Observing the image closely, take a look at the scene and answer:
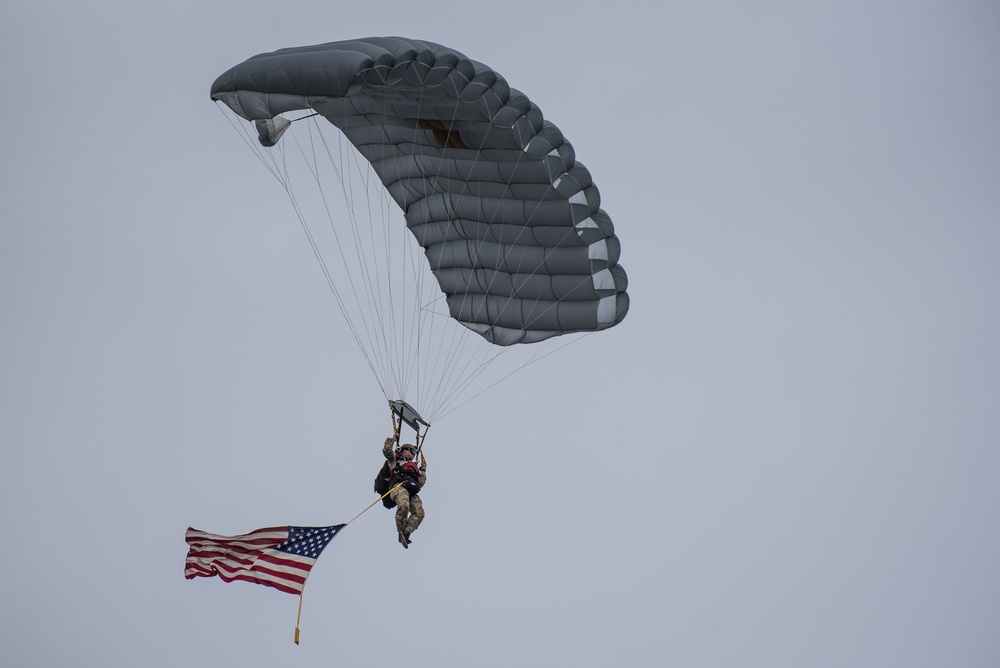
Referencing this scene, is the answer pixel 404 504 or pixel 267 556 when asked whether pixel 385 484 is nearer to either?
pixel 404 504

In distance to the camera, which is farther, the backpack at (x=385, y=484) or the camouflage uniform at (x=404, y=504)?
the backpack at (x=385, y=484)

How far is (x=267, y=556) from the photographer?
19.2 m

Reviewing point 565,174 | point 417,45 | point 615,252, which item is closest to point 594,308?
point 615,252

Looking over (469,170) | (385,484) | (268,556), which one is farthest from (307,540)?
(469,170)

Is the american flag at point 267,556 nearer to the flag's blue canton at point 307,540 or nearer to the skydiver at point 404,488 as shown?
the flag's blue canton at point 307,540

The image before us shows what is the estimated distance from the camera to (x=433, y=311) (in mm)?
23031

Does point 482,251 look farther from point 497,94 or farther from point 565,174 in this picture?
point 497,94

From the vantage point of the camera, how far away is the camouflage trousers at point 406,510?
754 inches

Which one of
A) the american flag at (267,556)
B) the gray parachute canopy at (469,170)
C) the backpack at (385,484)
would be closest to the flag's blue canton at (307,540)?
the american flag at (267,556)


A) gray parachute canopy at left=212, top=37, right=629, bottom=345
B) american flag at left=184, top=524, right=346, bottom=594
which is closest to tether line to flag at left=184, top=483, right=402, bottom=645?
american flag at left=184, top=524, right=346, bottom=594

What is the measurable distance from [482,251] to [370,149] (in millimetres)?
2251

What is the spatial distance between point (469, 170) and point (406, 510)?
16.1 ft

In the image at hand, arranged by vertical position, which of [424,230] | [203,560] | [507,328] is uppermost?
[424,230]

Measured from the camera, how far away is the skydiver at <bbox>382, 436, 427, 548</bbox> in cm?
1917
